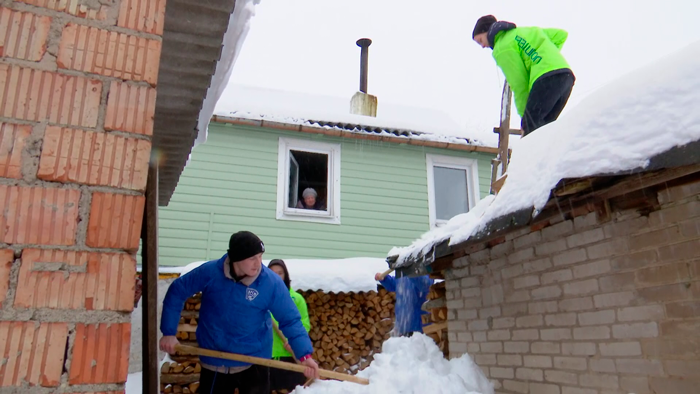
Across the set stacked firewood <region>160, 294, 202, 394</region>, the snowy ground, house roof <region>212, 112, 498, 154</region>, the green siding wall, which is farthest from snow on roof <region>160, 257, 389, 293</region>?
house roof <region>212, 112, 498, 154</region>

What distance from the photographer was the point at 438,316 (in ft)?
16.9

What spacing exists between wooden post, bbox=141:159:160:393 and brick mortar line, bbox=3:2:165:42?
0.75m

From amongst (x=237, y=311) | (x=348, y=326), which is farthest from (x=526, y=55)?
(x=348, y=326)

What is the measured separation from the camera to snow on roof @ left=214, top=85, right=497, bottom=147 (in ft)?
32.2

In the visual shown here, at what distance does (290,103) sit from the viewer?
493 inches

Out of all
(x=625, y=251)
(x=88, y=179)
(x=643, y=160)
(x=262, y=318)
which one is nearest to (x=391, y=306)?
(x=262, y=318)

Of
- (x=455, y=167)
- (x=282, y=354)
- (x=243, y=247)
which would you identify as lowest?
(x=282, y=354)

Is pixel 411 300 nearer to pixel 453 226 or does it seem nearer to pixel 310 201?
pixel 453 226

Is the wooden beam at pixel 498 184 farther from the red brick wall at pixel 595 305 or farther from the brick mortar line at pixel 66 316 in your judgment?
the brick mortar line at pixel 66 316

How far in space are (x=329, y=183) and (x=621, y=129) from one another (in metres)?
7.74

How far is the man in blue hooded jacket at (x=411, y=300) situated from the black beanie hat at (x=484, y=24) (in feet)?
8.62

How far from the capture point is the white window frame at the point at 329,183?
9.75m

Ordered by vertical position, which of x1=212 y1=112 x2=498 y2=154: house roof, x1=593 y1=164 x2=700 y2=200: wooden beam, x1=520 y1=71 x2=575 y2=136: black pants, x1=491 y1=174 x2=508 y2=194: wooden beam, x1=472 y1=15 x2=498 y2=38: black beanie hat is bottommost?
x1=593 y1=164 x2=700 y2=200: wooden beam

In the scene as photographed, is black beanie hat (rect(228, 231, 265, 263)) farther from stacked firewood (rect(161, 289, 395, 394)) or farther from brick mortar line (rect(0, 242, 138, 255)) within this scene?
stacked firewood (rect(161, 289, 395, 394))
